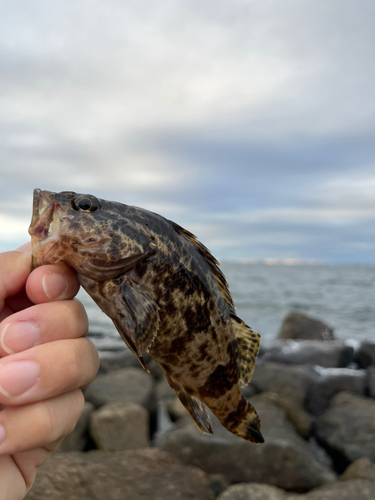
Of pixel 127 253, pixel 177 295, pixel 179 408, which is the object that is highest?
pixel 127 253

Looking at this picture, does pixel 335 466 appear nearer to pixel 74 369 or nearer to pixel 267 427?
pixel 267 427

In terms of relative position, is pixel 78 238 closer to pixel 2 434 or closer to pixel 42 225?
pixel 42 225

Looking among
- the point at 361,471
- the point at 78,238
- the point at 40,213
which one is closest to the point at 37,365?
the point at 78,238

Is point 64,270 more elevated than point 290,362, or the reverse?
point 64,270

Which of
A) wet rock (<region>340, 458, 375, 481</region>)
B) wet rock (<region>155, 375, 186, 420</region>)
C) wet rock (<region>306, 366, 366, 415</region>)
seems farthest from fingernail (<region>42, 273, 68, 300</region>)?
wet rock (<region>306, 366, 366, 415</region>)

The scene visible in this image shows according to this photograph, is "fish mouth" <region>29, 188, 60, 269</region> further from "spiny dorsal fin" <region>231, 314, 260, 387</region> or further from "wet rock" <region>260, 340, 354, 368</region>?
"wet rock" <region>260, 340, 354, 368</region>

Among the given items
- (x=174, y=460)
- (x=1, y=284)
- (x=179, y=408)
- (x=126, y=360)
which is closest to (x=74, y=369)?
(x=1, y=284)

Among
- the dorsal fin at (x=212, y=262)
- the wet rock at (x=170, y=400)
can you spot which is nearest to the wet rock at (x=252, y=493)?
the wet rock at (x=170, y=400)
